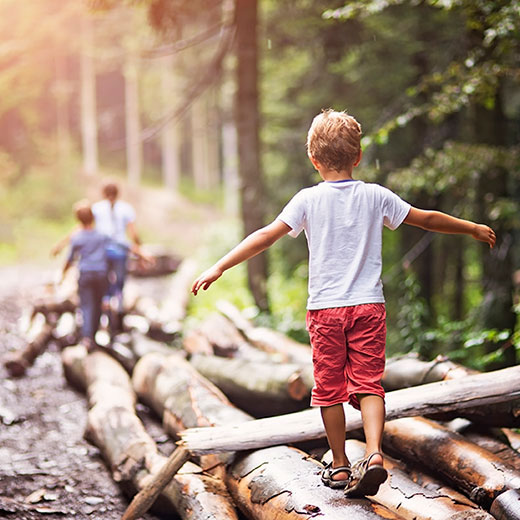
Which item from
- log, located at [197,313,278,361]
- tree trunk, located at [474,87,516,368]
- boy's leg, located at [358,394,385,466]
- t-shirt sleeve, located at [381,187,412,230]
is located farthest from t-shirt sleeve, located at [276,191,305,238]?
tree trunk, located at [474,87,516,368]

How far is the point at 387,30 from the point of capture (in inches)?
458

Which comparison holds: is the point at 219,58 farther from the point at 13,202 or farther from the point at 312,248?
the point at 13,202

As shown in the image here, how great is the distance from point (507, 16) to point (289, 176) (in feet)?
28.5

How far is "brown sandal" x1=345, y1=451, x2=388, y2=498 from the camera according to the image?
3.35 metres

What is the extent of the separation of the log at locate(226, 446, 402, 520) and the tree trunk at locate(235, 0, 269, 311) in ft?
23.2

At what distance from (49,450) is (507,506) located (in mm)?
4118

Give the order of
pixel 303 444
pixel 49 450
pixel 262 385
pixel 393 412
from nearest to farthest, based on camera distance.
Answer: pixel 393 412, pixel 303 444, pixel 262 385, pixel 49 450

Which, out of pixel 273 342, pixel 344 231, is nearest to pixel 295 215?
pixel 344 231

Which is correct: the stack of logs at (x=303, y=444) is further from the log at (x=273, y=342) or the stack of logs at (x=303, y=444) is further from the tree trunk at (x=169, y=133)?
the tree trunk at (x=169, y=133)

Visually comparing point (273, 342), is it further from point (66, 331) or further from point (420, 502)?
point (420, 502)

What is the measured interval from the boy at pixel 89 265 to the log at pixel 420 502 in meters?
5.29

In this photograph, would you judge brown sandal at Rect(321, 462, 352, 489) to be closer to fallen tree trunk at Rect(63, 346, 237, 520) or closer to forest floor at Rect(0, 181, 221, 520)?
fallen tree trunk at Rect(63, 346, 237, 520)

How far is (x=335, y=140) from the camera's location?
139 inches

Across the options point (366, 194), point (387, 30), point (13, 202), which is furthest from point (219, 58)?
point (13, 202)
